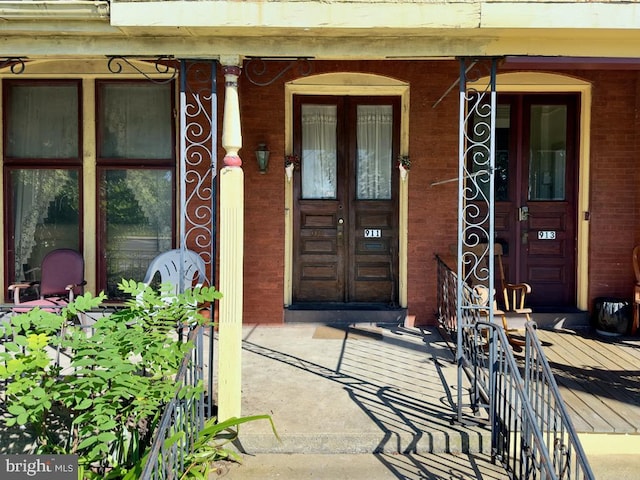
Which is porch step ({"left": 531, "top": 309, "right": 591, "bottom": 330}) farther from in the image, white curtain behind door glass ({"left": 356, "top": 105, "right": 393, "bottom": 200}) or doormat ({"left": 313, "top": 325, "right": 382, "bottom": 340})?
white curtain behind door glass ({"left": 356, "top": 105, "right": 393, "bottom": 200})

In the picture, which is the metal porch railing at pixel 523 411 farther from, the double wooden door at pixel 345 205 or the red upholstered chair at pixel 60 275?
the red upholstered chair at pixel 60 275

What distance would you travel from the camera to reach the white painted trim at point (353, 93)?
702 cm

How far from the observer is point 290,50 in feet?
14.1

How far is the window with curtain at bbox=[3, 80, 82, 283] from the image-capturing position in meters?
6.89

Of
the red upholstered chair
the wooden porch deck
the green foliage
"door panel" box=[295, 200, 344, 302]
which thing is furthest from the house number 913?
the red upholstered chair

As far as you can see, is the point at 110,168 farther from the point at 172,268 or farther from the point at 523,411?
the point at 523,411

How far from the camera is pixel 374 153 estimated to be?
7336mm

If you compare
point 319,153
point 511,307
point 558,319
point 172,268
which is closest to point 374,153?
point 319,153

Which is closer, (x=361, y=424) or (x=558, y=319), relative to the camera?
(x=361, y=424)

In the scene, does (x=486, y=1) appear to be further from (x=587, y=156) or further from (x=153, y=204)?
(x=153, y=204)

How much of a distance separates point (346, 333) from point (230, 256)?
274 centimetres

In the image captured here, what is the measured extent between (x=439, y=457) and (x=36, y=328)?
8.88 feet

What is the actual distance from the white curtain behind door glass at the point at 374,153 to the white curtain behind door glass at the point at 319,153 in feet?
1.07

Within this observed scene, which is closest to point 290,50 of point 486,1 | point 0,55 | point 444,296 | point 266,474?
point 486,1
